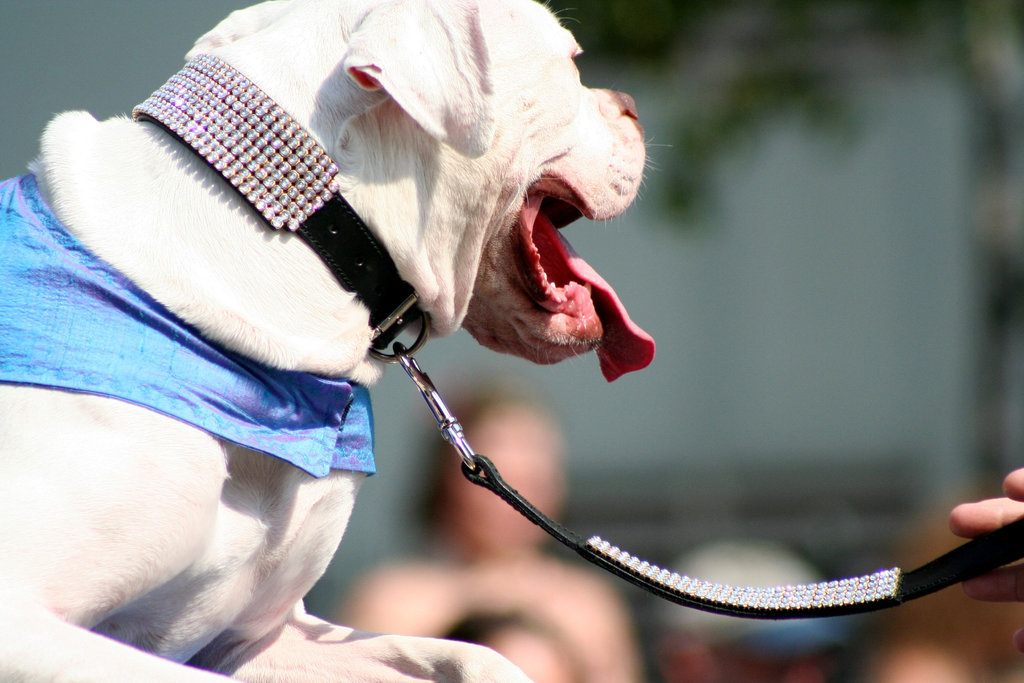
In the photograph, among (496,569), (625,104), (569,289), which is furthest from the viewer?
(496,569)

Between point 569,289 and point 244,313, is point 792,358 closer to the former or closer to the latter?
point 569,289

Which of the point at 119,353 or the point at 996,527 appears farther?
the point at 996,527

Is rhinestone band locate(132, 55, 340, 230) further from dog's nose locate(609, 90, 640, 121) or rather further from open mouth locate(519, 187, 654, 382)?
dog's nose locate(609, 90, 640, 121)

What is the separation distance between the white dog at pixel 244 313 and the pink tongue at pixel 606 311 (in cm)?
9

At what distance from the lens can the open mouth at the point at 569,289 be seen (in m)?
1.86

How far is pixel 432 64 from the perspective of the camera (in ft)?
5.06

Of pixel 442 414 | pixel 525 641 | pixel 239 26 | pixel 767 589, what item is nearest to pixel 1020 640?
pixel 767 589

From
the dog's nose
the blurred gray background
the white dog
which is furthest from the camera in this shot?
the blurred gray background

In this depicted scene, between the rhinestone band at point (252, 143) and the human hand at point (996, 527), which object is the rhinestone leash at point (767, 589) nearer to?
the human hand at point (996, 527)

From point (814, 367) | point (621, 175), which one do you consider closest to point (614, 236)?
point (814, 367)

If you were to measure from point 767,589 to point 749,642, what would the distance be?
1.59 metres

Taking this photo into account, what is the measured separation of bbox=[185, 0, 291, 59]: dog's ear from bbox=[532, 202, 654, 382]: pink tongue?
567mm

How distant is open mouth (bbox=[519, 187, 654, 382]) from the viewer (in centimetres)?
186

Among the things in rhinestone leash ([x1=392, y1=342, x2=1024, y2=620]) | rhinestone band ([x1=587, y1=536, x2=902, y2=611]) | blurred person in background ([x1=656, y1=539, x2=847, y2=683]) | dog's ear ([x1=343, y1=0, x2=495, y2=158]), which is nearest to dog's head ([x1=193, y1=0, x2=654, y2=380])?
dog's ear ([x1=343, y1=0, x2=495, y2=158])
